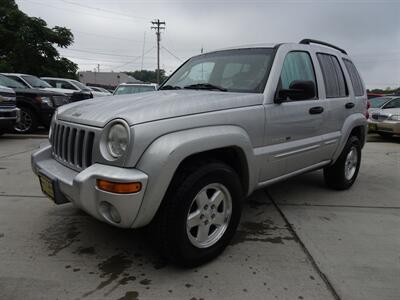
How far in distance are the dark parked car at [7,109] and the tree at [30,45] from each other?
20.3 meters

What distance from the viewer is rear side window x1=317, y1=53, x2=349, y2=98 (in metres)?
4.31

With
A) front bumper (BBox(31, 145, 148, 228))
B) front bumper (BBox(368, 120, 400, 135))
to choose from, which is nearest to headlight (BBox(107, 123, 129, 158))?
front bumper (BBox(31, 145, 148, 228))

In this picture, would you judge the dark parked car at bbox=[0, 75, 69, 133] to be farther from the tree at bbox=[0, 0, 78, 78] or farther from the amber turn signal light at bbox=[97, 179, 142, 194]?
the tree at bbox=[0, 0, 78, 78]

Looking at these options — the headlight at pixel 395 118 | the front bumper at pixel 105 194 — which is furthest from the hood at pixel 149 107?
the headlight at pixel 395 118

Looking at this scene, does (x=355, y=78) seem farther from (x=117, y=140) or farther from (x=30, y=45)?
(x=30, y=45)

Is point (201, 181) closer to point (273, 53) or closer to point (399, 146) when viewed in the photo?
point (273, 53)

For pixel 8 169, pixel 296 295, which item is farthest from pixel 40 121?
pixel 296 295

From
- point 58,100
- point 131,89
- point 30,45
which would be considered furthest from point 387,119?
point 30,45

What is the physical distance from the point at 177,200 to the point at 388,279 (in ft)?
5.59

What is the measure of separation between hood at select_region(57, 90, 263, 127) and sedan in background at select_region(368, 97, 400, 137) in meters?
9.38

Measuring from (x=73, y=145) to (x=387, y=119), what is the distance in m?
10.9

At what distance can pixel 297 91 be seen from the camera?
129 inches

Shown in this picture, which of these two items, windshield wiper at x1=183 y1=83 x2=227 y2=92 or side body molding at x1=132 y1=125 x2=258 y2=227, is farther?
windshield wiper at x1=183 y1=83 x2=227 y2=92

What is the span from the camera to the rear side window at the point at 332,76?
4309 mm
